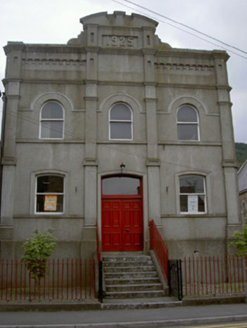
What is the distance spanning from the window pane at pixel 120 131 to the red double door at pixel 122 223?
2.71 m

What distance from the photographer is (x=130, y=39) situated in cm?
1733

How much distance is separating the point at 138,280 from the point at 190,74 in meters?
9.79

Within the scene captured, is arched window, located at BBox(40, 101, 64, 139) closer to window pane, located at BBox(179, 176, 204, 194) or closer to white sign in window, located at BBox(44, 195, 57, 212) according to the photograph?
white sign in window, located at BBox(44, 195, 57, 212)

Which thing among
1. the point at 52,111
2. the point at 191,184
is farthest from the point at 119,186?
the point at 52,111

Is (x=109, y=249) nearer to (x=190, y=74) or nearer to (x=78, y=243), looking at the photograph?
(x=78, y=243)

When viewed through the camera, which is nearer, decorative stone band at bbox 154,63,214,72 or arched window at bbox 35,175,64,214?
arched window at bbox 35,175,64,214

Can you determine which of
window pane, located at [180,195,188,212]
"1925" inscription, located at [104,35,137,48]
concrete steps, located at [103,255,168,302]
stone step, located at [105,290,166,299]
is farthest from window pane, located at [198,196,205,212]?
"1925" inscription, located at [104,35,137,48]

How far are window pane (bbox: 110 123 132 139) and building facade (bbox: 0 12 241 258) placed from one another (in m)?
0.04

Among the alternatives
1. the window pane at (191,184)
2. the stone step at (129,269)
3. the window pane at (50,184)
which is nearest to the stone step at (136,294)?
the stone step at (129,269)

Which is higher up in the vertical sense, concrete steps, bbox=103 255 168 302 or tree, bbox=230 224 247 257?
tree, bbox=230 224 247 257

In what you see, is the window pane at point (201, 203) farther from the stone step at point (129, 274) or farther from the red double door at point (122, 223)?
the stone step at point (129, 274)

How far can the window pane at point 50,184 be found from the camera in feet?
50.9

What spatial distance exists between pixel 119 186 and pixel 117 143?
1.87 m

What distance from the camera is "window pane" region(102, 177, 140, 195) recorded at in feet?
52.5
